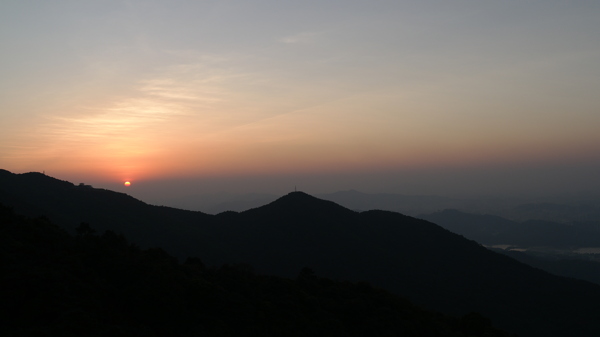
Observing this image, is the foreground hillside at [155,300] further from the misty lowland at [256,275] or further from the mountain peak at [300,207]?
the mountain peak at [300,207]

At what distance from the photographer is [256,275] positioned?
1885 inches

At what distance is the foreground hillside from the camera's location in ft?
84.8

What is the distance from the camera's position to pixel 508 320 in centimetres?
7081

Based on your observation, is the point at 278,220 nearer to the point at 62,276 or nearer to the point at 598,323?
the point at 598,323

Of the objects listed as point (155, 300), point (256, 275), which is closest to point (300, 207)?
point (256, 275)

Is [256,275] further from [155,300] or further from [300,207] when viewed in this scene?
[300,207]

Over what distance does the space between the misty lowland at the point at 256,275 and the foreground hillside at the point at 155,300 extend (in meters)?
0.12

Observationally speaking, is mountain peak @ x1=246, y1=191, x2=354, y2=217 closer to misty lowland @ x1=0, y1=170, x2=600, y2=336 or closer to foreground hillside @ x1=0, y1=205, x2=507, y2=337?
misty lowland @ x1=0, y1=170, x2=600, y2=336

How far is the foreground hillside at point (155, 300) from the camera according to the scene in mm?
25844

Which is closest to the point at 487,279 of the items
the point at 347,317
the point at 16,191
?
the point at 347,317

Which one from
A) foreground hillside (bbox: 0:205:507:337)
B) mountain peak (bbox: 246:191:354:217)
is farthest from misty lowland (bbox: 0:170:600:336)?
mountain peak (bbox: 246:191:354:217)

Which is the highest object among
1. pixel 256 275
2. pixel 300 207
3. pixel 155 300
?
pixel 300 207

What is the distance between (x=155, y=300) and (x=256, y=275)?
17762mm

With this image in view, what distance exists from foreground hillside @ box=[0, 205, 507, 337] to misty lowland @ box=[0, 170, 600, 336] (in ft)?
0.38
